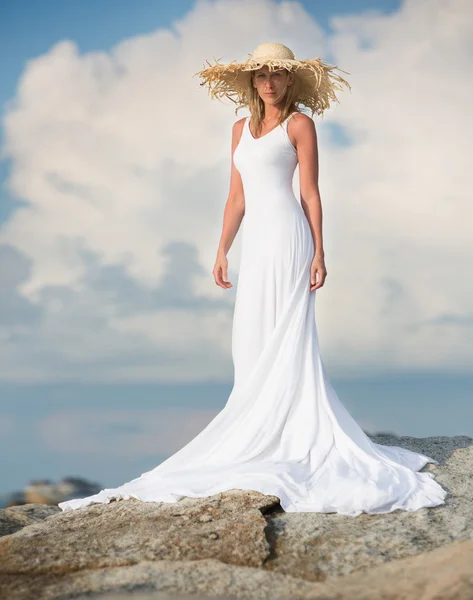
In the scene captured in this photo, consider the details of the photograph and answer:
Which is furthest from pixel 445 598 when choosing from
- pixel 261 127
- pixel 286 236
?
pixel 261 127

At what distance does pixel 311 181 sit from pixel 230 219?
73cm

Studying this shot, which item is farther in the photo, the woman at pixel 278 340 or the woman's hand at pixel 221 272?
the woman's hand at pixel 221 272

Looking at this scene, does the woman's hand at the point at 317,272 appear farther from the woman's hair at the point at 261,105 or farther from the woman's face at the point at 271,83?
the woman's face at the point at 271,83

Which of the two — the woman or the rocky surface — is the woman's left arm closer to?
the woman

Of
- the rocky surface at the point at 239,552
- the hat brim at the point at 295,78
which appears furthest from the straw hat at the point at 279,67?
the rocky surface at the point at 239,552

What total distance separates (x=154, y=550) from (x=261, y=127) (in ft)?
10.0

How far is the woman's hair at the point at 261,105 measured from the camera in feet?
18.3

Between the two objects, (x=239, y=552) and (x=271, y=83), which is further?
(x=271, y=83)

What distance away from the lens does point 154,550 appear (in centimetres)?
406

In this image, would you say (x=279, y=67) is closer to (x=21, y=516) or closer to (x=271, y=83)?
(x=271, y=83)

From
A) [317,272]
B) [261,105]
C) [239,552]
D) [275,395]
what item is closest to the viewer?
[239,552]

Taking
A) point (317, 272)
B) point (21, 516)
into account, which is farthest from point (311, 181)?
point (21, 516)

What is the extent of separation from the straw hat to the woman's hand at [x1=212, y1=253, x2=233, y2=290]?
3.88 ft

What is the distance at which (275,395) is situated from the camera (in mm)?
5305
